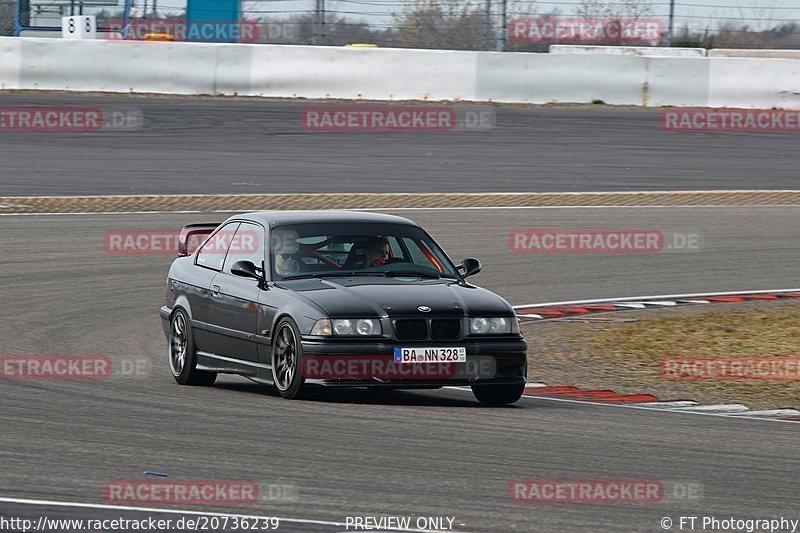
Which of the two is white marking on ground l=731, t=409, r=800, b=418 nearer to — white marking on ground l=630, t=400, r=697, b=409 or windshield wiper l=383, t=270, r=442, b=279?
white marking on ground l=630, t=400, r=697, b=409

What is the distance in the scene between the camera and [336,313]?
8867mm

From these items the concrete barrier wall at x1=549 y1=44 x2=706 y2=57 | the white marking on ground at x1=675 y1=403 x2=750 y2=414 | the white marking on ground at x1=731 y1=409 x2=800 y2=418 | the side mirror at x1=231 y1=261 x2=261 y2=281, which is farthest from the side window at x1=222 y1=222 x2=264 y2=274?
the concrete barrier wall at x1=549 y1=44 x2=706 y2=57

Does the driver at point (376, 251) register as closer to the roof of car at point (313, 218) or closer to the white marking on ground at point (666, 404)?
the roof of car at point (313, 218)

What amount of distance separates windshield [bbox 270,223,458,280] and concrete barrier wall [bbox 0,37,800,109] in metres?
16.8

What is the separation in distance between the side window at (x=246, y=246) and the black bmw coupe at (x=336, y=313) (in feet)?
0.03

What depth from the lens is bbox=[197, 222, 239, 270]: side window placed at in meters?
10.5

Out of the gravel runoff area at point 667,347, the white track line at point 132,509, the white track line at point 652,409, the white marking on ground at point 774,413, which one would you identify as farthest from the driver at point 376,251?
the white track line at point 132,509

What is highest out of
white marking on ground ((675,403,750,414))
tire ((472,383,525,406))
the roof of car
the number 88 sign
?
the number 88 sign

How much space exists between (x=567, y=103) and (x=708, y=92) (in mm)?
2585

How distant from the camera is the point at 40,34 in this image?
31078mm

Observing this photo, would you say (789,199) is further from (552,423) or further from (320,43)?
(552,423)

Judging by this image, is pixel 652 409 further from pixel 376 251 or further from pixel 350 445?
pixel 350 445

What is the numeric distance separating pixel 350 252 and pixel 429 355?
1.27m

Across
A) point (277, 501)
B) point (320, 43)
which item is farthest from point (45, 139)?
point (277, 501)
